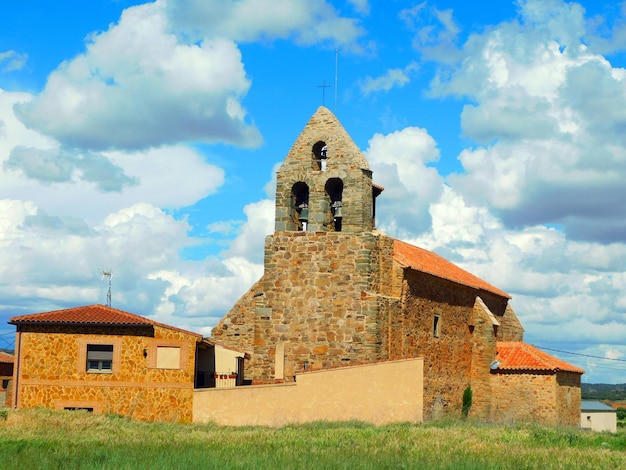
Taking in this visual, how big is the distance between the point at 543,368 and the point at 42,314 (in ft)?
69.9

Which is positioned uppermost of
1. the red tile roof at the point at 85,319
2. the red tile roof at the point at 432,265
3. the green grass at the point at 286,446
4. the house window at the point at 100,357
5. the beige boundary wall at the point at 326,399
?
the red tile roof at the point at 432,265

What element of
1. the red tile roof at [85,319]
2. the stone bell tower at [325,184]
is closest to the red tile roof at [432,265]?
the stone bell tower at [325,184]

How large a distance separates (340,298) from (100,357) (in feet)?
31.0

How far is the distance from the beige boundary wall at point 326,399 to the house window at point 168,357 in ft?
4.40

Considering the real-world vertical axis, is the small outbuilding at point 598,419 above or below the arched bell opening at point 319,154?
below

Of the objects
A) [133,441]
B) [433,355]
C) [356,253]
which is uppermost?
[356,253]

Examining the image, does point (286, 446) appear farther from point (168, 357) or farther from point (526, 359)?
point (526, 359)

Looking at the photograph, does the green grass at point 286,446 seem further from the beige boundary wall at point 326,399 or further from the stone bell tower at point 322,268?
the stone bell tower at point 322,268

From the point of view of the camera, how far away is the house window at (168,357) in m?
32.8

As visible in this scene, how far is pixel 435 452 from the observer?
22016mm

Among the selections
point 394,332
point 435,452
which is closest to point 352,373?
point 394,332

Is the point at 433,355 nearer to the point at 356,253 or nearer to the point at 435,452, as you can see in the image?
the point at 356,253

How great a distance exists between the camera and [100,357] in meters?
32.8

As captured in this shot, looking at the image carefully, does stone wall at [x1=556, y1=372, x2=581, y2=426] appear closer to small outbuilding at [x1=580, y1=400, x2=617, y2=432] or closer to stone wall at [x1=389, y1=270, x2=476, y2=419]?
stone wall at [x1=389, y1=270, x2=476, y2=419]
